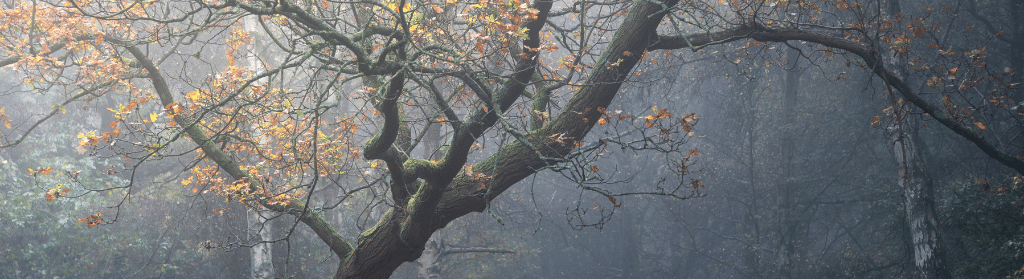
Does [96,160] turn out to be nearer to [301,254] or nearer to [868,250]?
[301,254]

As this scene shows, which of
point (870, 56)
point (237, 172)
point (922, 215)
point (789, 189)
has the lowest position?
point (237, 172)

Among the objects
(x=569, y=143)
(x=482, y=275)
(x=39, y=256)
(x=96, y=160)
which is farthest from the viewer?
(x=482, y=275)

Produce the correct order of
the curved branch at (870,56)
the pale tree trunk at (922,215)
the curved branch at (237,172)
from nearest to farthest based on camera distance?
1. the curved branch at (870,56)
2. the curved branch at (237,172)
3. the pale tree trunk at (922,215)

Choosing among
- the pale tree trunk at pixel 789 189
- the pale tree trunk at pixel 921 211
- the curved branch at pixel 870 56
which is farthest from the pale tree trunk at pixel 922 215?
the pale tree trunk at pixel 789 189

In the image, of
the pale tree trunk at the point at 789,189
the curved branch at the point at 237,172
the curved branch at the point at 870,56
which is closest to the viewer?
the curved branch at the point at 870,56

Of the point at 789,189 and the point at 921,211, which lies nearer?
the point at 921,211

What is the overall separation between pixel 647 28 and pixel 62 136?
1785 cm

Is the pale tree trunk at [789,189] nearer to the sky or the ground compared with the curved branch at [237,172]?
nearer to the sky

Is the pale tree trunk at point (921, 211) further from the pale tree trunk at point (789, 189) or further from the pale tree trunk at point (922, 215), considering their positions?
the pale tree trunk at point (789, 189)

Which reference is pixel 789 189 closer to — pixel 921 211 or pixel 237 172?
pixel 921 211

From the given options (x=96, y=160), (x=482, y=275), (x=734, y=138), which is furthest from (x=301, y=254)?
(x=734, y=138)

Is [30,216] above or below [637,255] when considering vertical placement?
below

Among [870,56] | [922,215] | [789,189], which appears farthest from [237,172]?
[789,189]

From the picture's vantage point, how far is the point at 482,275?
53.9 feet
